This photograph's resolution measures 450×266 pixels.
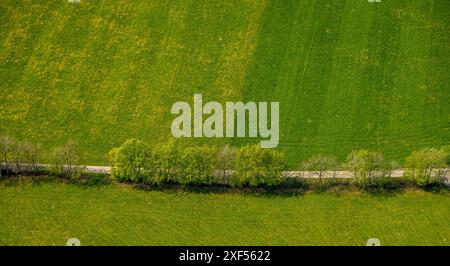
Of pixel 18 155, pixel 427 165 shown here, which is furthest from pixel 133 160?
pixel 427 165

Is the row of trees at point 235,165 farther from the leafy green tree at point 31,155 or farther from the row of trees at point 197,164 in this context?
the leafy green tree at point 31,155

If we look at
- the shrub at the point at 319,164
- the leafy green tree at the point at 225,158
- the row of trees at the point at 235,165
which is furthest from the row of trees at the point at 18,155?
the shrub at the point at 319,164

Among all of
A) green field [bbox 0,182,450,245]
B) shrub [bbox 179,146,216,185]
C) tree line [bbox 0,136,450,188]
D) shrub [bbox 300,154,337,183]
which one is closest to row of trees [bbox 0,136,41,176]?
tree line [bbox 0,136,450,188]

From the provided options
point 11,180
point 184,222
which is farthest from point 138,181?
point 11,180

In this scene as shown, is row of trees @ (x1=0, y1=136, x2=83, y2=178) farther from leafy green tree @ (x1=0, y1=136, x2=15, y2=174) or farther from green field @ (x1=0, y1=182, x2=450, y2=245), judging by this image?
green field @ (x1=0, y1=182, x2=450, y2=245)

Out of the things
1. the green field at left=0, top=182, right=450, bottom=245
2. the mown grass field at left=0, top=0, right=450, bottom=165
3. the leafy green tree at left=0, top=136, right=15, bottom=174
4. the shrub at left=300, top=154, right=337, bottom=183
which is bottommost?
the green field at left=0, top=182, right=450, bottom=245

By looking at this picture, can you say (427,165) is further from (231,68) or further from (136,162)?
(136,162)
